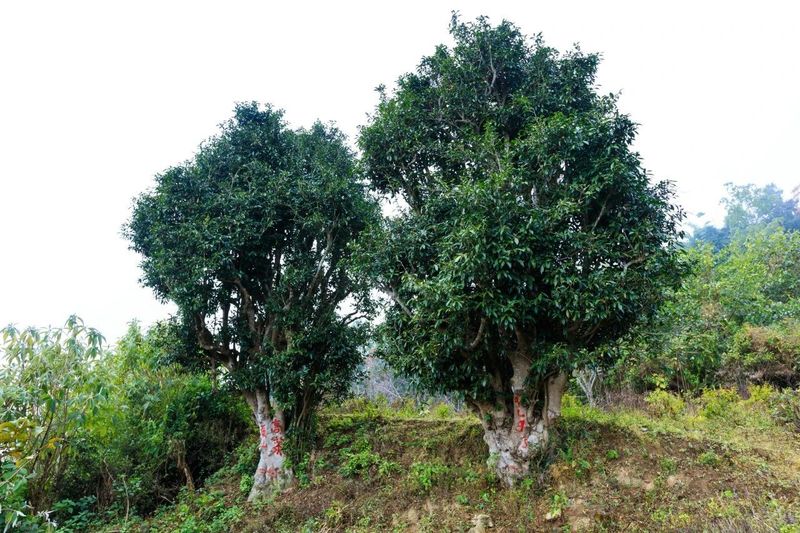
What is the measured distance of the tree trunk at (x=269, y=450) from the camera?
8.68m

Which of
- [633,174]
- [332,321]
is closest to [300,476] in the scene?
[332,321]

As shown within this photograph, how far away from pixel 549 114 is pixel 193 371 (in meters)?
9.57

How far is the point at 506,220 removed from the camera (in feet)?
21.0

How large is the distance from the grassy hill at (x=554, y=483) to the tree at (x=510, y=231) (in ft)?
2.60

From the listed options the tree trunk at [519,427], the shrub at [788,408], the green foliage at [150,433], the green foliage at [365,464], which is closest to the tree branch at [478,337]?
the tree trunk at [519,427]

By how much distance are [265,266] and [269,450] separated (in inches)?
155

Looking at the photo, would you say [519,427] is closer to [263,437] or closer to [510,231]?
[510,231]

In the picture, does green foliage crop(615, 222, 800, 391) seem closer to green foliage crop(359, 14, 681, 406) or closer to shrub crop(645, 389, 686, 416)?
shrub crop(645, 389, 686, 416)

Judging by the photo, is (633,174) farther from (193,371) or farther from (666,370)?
(193,371)

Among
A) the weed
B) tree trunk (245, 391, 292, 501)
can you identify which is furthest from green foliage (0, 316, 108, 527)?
the weed

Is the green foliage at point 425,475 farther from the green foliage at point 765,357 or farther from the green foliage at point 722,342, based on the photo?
the green foliage at point 765,357

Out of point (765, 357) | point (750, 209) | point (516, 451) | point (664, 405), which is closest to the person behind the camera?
point (516, 451)

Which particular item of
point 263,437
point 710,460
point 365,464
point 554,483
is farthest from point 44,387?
A: point 710,460

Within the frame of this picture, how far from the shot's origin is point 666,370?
12742 millimetres
